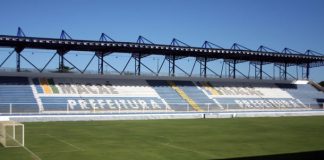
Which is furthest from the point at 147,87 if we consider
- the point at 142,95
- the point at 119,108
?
the point at 119,108

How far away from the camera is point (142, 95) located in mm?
44406

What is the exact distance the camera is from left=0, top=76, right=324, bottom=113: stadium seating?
37562 mm

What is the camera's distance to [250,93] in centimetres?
5150

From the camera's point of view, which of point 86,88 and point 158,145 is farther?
point 86,88

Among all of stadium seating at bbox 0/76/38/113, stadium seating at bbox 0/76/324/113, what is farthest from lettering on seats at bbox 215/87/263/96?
stadium seating at bbox 0/76/38/113

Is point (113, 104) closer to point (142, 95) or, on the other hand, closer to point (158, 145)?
point (142, 95)

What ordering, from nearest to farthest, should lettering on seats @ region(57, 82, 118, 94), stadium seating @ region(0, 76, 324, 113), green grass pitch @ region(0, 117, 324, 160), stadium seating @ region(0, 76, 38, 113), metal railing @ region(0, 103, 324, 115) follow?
green grass pitch @ region(0, 117, 324, 160) < metal railing @ region(0, 103, 324, 115) < stadium seating @ region(0, 76, 38, 113) < stadium seating @ region(0, 76, 324, 113) < lettering on seats @ region(57, 82, 118, 94)

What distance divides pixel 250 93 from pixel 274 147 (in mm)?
34238

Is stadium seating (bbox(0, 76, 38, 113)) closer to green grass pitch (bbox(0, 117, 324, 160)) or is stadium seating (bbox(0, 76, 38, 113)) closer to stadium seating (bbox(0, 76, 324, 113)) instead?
stadium seating (bbox(0, 76, 324, 113))

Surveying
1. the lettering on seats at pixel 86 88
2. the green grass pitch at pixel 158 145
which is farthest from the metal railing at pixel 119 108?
the green grass pitch at pixel 158 145

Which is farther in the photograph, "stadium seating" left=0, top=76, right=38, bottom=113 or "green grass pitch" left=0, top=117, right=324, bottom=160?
"stadium seating" left=0, top=76, right=38, bottom=113

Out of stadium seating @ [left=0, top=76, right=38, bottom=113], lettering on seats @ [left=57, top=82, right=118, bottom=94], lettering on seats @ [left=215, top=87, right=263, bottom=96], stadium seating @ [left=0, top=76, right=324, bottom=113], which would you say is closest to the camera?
stadium seating @ [left=0, top=76, right=38, bottom=113]

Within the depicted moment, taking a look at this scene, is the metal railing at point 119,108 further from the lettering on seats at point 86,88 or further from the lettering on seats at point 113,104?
the lettering on seats at point 86,88

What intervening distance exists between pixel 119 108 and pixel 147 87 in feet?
34.0
